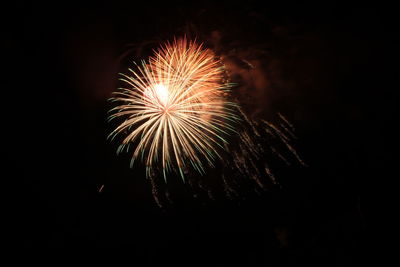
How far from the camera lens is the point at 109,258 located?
30.7ft

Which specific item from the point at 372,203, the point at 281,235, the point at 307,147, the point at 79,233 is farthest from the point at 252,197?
the point at 79,233

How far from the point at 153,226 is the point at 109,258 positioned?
203 cm

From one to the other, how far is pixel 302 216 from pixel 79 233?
791cm

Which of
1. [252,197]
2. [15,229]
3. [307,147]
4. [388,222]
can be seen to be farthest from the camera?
[252,197]

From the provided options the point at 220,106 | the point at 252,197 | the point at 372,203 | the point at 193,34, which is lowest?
the point at 372,203

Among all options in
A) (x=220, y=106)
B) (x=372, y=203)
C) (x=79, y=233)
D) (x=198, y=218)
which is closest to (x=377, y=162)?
(x=372, y=203)

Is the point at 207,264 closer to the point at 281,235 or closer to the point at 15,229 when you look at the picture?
the point at 281,235

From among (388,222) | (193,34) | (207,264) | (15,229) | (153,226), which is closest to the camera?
(193,34)

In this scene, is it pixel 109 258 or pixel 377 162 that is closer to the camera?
pixel 377 162

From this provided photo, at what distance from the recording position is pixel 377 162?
6.07 m

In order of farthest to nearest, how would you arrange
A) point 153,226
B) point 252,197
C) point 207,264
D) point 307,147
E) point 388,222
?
point 153,226 → point 207,264 → point 252,197 → point 307,147 → point 388,222

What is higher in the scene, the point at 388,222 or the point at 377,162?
the point at 377,162

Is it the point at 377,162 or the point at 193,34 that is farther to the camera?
the point at 377,162

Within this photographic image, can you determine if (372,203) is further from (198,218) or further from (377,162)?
(198,218)
